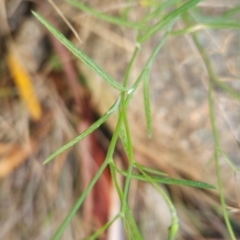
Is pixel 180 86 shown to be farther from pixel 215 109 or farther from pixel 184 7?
pixel 184 7

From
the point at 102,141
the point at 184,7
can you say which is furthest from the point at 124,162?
the point at 184,7

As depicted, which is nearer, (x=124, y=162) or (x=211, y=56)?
(x=211, y=56)

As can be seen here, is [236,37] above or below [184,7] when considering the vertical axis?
below

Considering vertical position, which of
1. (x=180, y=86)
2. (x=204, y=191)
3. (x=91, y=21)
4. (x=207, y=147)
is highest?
(x=91, y=21)

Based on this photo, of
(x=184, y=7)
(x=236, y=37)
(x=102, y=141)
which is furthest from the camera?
(x=102, y=141)

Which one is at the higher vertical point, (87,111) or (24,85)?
(24,85)
